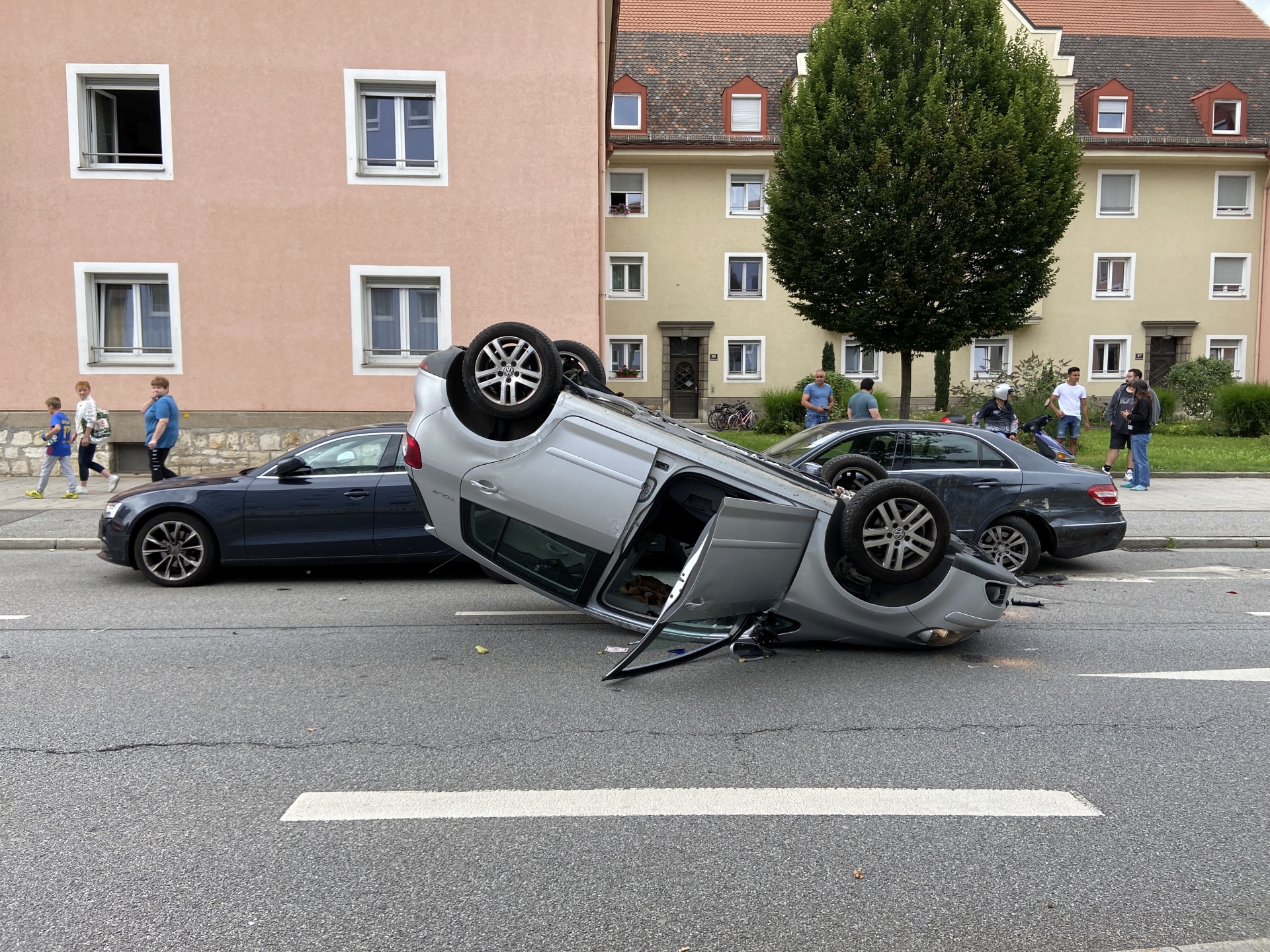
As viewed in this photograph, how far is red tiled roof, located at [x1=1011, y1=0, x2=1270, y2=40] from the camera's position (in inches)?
1506

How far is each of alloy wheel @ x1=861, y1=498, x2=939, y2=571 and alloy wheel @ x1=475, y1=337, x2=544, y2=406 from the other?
2.13 metres

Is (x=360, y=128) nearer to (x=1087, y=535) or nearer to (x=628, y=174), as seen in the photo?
(x=1087, y=535)

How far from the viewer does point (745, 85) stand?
31797mm

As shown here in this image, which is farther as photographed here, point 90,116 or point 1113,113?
point 1113,113

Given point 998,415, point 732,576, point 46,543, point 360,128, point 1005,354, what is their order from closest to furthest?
1. point 732,576
2. point 46,543
3. point 998,415
4. point 360,128
5. point 1005,354

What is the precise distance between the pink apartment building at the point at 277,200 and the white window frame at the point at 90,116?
36 millimetres

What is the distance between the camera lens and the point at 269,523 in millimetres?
8320

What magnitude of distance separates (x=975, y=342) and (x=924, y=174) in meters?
16.6

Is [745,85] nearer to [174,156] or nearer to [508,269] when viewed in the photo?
[508,269]

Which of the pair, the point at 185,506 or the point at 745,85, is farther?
the point at 745,85

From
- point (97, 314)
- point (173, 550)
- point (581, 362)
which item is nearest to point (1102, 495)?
point (581, 362)

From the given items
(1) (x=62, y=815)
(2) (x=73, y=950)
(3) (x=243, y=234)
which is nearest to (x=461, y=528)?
(1) (x=62, y=815)

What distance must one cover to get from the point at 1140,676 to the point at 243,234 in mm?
15933

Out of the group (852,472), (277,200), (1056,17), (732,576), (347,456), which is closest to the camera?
(732,576)
